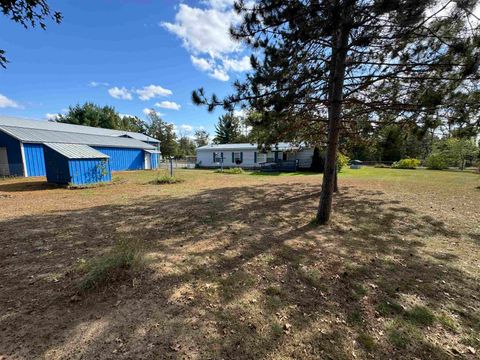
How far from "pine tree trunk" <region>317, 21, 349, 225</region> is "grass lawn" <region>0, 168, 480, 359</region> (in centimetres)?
61

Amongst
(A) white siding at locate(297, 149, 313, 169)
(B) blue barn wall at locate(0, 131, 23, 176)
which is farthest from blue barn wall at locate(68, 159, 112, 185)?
A: (A) white siding at locate(297, 149, 313, 169)

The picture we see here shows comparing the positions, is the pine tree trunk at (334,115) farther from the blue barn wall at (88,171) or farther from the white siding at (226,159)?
the white siding at (226,159)

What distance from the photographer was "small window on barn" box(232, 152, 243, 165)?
26.2 metres

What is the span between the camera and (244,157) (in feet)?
85.3

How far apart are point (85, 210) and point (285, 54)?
6833mm

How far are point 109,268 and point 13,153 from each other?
18194 millimetres

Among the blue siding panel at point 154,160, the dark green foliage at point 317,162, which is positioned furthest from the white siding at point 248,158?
the blue siding panel at point 154,160

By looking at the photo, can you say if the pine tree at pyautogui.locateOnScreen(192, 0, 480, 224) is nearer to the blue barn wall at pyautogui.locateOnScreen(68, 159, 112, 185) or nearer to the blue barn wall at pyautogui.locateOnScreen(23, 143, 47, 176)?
the blue barn wall at pyautogui.locateOnScreen(68, 159, 112, 185)

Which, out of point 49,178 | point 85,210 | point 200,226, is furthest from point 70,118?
point 200,226

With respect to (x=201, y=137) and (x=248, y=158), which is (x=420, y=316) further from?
(x=201, y=137)

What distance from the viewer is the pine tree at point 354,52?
3986mm

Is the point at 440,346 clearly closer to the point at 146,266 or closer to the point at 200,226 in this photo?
the point at 146,266

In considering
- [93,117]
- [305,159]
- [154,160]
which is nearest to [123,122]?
[93,117]

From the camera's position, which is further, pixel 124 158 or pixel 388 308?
pixel 124 158
